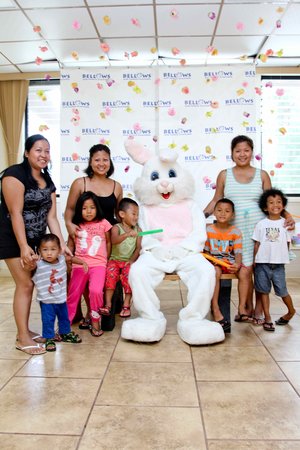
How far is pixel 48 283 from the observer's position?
2393 mm

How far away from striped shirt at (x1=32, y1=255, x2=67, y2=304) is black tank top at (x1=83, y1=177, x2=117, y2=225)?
2.34 ft

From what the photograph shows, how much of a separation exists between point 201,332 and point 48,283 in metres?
0.95

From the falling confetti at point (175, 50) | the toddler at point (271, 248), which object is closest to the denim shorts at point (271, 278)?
the toddler at point (271, 248)

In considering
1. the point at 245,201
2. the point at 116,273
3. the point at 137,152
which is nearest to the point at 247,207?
the point at 245,201

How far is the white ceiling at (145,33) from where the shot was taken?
3825 millimetres

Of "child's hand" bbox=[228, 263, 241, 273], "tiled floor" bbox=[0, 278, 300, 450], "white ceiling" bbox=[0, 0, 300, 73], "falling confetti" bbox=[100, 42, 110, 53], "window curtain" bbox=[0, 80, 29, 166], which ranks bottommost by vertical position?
"tiled floor" bbox=[0, 278, 300, 450]

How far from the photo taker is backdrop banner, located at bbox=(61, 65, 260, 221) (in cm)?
468

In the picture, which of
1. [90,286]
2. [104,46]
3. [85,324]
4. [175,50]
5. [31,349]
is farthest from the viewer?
[175,50]

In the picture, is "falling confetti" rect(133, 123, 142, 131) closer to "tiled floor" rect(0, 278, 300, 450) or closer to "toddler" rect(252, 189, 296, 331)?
"toddler" rect(252, 189, 296, 331)

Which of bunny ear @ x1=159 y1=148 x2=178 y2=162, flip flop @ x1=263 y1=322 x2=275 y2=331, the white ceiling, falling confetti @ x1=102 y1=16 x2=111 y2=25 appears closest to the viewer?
flip flop @ x1=263 y1=322 x2=275 y2=331

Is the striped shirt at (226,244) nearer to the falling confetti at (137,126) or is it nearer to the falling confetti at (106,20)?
the falling confetti at (137,126)

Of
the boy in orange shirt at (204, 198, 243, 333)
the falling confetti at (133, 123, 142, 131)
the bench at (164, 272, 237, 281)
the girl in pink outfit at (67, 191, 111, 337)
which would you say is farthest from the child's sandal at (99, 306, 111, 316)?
the falling confetti at (133, 123, 142, 131)

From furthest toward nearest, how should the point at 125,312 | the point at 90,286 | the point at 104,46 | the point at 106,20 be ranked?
the point at 104,46, the point at 106,20, the point at 125,312, the point at 90,286

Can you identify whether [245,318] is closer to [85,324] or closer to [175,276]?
[175,276]
